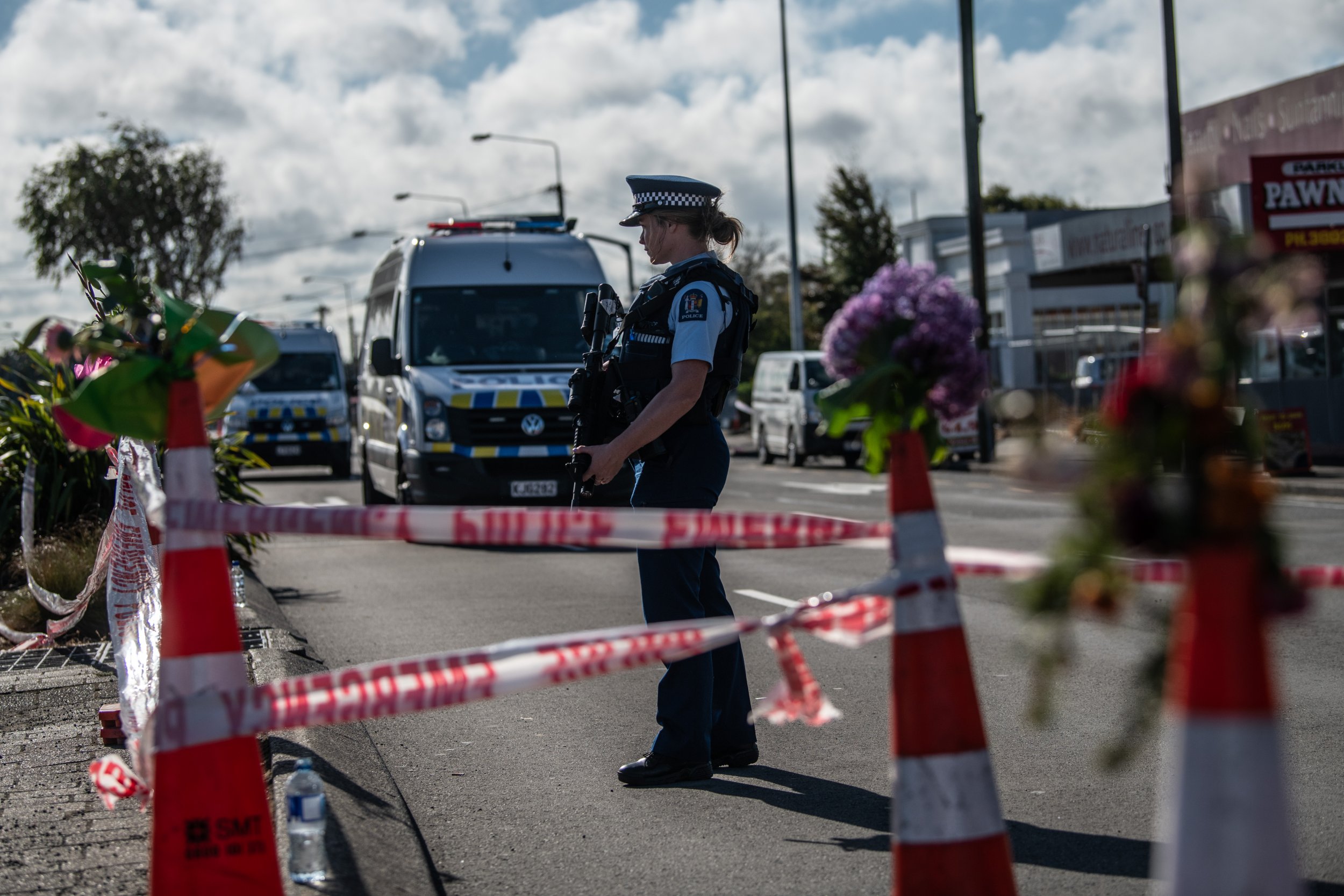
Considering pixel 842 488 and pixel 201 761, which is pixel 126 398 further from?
pixel 842 488

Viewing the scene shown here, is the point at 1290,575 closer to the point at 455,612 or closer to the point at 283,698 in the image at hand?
the point at 283,698

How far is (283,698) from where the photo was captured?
2572 mm

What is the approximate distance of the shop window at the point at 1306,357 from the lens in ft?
72.3

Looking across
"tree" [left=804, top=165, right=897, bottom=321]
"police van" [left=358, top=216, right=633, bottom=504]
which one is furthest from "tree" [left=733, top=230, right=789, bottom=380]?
"police van" [left=358, top=216, right=633, bottom=504]

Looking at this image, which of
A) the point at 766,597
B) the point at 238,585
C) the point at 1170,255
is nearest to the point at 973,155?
the point at 766,597

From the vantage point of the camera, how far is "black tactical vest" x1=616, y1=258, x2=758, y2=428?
480 centimetres

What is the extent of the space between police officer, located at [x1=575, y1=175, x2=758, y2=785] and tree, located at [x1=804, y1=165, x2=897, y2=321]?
47.8 meters

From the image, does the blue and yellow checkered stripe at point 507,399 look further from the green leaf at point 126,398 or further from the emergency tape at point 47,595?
the green leaf at point 126,398

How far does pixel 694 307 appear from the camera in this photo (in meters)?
Result: 4.70

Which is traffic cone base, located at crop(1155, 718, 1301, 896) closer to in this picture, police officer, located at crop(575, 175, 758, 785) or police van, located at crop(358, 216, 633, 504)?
police officer, located at crop(575, 175, 758, 785)

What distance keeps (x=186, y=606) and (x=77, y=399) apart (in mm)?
426

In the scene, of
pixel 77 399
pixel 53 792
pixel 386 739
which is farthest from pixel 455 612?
pixel 77 399

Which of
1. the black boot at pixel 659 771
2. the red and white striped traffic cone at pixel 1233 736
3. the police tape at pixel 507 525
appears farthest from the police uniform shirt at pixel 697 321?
the red and white striped traffic cone at pixel 1233 736

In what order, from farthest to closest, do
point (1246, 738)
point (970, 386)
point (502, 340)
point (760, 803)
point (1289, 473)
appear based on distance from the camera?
point (1289, 473), point (502, 340), point (760, 803), point (970, 386), point (1246, 738)
